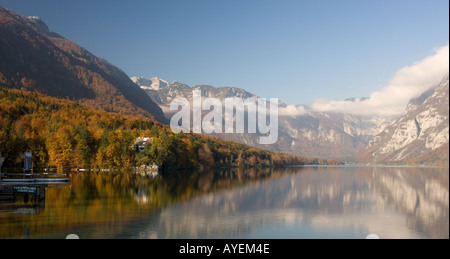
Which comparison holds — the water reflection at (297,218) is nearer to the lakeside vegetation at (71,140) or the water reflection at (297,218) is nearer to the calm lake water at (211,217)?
the calm lake water at (211,217)

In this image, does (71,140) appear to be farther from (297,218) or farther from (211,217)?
(297,218)

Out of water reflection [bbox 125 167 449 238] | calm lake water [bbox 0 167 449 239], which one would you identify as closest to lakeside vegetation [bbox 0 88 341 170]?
calm lake water [bbox 0 167 449 239]

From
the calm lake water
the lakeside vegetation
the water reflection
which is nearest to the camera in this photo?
the calm lake water

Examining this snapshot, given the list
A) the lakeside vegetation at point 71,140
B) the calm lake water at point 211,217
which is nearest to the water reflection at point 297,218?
the calm lake water at point 211,217

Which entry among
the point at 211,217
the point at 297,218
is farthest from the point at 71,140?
the point at 297,218

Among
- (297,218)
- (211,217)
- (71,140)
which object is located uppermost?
(71,140)

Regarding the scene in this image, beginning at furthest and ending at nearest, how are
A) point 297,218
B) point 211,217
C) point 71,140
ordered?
point 71,140 → point 297,218 → point 211,217

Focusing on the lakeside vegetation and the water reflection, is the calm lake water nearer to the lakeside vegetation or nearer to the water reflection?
the water reflection

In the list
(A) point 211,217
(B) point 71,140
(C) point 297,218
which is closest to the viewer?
(A) point 211,217

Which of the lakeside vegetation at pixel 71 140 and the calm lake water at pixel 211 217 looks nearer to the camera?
the calm lake water at pixel 211 217

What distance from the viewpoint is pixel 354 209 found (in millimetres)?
46781

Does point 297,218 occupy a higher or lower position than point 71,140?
lower

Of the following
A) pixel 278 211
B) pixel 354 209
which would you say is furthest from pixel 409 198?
pixel 278 211
